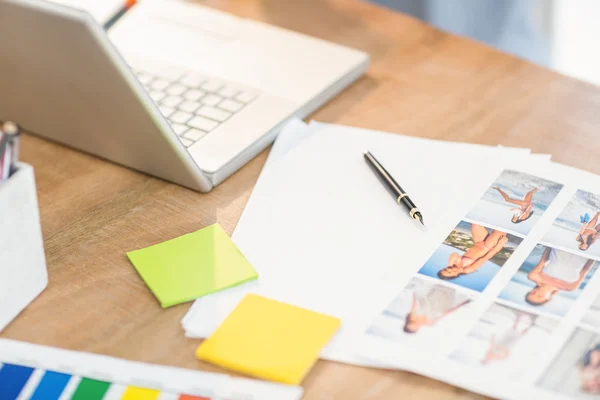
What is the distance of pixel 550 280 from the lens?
0.68 m

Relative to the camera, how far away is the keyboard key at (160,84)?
3.08 ft

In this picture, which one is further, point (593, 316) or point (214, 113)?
point (214, 113)

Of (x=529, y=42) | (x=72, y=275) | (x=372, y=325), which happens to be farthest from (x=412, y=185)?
(x=529, y=42)

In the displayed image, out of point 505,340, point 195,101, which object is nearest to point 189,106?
point 195,101

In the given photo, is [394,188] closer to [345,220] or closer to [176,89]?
[345,220]

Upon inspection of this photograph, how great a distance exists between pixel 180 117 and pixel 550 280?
460 mm

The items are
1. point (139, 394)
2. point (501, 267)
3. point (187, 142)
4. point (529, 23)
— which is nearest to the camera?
point (139, 394)

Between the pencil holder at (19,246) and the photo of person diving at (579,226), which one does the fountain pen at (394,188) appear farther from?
the pencil holder at (19,246)

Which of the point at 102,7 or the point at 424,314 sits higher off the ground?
the point at 102,7

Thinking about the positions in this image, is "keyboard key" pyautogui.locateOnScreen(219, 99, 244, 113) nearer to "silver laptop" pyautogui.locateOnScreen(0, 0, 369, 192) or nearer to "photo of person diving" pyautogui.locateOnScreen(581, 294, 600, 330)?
"silver laptop" pyautogui.locateOnScreen(0, 0, 369, 192)

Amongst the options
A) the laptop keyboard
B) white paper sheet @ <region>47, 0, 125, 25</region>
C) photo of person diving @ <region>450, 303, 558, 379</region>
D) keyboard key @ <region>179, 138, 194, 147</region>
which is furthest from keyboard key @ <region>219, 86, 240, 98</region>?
photo of person diving @ <region>450, 303, 558, 379</region>

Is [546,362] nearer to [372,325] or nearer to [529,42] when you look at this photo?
[372,325]

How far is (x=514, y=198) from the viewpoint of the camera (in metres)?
0.79

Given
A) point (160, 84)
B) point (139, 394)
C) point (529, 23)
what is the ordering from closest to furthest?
point (139, 394) → point (160, 84) → point (529, 23)
